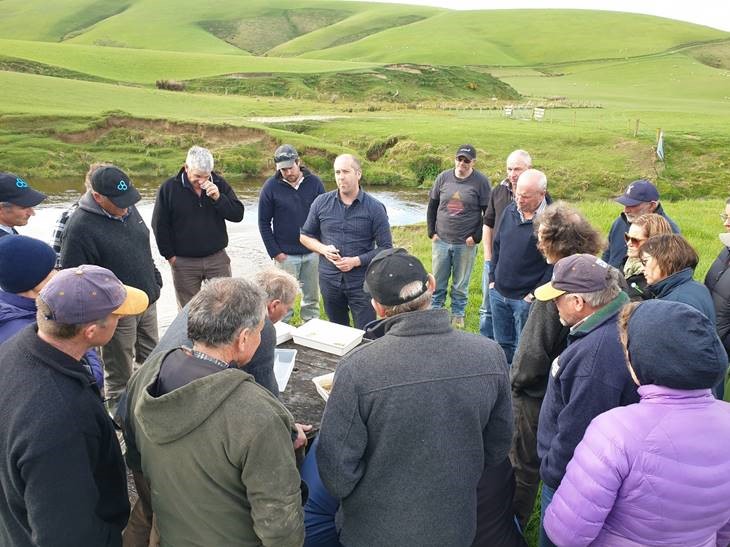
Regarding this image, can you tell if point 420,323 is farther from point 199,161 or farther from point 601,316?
point 199,161

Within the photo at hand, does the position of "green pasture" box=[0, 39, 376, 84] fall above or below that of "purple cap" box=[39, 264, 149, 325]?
above

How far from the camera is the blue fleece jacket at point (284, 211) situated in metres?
6.72

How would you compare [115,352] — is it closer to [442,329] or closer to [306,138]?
[442,329]

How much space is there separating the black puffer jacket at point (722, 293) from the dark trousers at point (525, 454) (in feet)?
6.90

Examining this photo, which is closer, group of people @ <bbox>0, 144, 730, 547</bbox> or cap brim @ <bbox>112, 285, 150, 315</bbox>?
group of people @ <bbox>0, 144, 730, 547</bbox>

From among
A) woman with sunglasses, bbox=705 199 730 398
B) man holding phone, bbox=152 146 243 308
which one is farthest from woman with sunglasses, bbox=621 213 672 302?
man holding phone, bbox=152 146 243 308

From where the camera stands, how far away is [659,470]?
2.17 meters

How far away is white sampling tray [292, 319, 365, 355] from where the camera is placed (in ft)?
14.3

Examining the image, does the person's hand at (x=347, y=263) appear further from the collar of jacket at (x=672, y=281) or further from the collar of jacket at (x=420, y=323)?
the collar of jacket at (x=420, y=323)

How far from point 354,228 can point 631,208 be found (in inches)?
114

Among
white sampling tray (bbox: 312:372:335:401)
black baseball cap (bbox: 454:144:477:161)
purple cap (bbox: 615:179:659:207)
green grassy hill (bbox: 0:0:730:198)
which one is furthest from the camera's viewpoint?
green grassy hill (bbox: 0:0:730:198)

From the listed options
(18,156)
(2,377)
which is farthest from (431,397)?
(18,156)

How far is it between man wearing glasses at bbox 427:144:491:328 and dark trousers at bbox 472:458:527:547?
457 cm

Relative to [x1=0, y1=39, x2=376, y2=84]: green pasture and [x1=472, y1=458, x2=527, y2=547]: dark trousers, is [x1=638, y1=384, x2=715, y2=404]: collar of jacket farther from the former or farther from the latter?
[x1=0, y1=39, x2=376, y2=84]: green pasture
